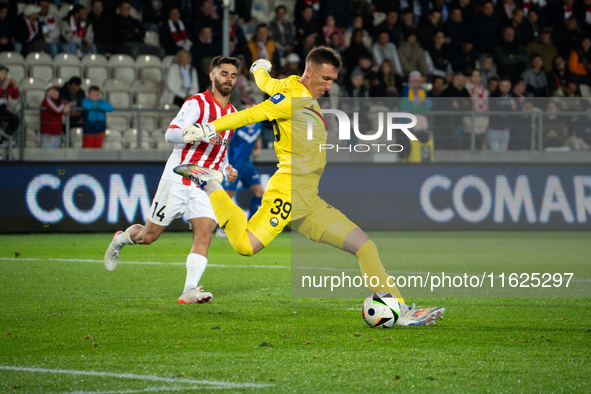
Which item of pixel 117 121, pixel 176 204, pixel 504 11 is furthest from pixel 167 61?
pixel 176 204

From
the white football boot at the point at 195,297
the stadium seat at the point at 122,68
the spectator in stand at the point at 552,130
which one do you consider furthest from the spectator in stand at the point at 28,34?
the white football boot at the point at 195,297

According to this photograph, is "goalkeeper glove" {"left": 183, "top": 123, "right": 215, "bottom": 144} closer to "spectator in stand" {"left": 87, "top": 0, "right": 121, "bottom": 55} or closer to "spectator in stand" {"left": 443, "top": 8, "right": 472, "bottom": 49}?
"spectator in stand" {"left": 87, "top": 0, "right": 121, "bottom": 55}

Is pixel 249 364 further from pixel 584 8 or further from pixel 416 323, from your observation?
pixel 584 8

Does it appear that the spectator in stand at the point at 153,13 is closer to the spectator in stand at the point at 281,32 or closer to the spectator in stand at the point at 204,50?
the spectator in stand at the point at 204,50

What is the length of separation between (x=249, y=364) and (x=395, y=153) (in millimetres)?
10959

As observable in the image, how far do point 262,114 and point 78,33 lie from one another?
11.7m

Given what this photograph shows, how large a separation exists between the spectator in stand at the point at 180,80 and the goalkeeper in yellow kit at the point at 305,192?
385 inches

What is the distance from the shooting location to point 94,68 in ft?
51.3

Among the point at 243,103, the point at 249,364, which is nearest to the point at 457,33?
the point at 243,103

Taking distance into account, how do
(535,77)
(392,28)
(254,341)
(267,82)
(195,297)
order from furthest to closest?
(392,28) < (535,77) < (195,297) < (267,82) < (254,341)

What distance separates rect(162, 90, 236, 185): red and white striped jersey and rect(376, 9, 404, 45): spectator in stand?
445 inches

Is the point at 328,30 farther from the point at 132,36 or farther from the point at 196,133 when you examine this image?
the point at 196,133

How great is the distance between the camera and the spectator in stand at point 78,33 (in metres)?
15.7

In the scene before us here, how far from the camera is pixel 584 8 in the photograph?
746 inches
